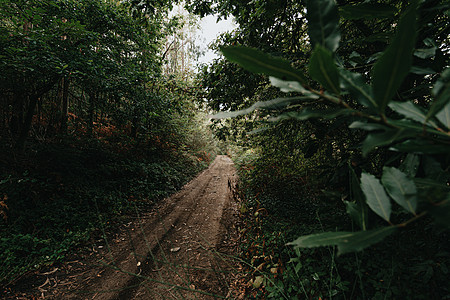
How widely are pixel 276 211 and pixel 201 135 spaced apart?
1097 centimetres


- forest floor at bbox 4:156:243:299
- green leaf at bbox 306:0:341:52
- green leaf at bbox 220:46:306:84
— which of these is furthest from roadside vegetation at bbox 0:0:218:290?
green leaf at bbox 306:0:341:52

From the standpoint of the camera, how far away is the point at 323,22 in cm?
39

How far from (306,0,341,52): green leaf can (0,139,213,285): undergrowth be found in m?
2.72

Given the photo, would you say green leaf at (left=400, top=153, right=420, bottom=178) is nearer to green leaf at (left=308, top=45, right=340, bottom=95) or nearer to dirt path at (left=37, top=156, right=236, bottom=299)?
green leaf at (left=308, top=45, right=340, bottom=95)

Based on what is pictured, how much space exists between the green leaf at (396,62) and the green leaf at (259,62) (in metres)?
0.14

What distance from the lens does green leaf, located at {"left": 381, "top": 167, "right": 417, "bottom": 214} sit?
1.19 feet

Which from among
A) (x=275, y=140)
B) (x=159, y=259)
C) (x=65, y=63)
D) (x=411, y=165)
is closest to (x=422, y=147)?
(x=411, y=165)

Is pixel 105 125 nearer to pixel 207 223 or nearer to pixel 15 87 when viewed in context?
pixel 15 87

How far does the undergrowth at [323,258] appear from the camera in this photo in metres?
1.25

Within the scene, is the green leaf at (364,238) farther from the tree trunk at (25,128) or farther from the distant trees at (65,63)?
the tree trunk at (25,128)

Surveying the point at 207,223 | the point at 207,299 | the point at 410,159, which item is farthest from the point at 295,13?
the point at 207,223

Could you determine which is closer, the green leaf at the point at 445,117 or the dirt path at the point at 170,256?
the green leaf at the point at 445,117

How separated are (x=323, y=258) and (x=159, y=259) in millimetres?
2737

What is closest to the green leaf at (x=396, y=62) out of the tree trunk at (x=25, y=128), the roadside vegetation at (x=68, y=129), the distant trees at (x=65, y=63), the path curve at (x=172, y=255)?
the path curve at (x=172, y=255)
